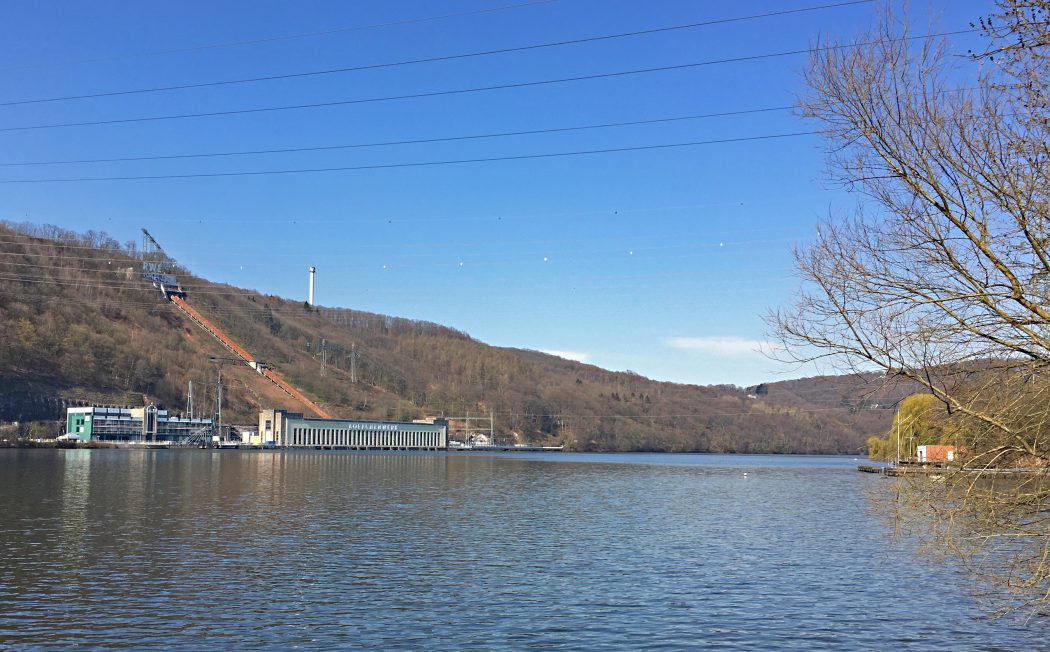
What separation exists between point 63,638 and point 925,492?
19.3 metres

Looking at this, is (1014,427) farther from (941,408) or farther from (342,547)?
(342,547)

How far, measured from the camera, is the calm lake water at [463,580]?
21.4 meters

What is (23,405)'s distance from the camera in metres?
198

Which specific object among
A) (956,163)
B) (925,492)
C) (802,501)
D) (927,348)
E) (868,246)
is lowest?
Answer: (802,501)

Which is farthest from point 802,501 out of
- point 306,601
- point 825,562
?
point 306,601

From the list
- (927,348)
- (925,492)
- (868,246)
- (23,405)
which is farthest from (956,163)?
(23,405)

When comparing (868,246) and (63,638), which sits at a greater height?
(868,246)

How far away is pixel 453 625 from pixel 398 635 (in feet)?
5.49

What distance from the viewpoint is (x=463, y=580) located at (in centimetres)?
2875

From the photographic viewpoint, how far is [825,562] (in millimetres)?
34188

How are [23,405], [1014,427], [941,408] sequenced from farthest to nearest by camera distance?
[23,405]
[941,408]
[1014,427]

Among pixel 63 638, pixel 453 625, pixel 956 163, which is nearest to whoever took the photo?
pixel 956 163

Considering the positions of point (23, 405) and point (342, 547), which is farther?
point (23, 405)

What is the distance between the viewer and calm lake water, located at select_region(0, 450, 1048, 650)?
21.4 m
